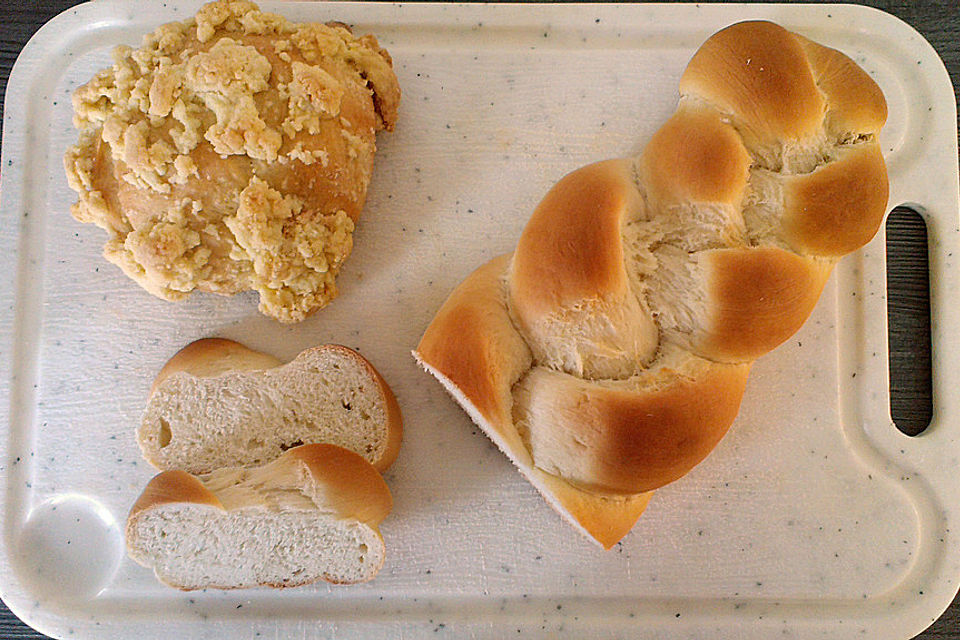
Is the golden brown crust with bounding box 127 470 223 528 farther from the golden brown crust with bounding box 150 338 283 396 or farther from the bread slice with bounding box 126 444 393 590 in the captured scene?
the golden brown crust with bounding box 150 338 283 396

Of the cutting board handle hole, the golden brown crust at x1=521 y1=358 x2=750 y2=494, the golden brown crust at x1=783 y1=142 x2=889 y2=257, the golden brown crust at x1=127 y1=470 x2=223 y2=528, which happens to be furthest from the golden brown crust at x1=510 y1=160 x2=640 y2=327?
the cutting board handle hole

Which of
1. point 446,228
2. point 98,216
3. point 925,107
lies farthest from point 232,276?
point 925,107

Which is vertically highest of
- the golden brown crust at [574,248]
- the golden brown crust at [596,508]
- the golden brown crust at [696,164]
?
the golden brown crust at [696,164]

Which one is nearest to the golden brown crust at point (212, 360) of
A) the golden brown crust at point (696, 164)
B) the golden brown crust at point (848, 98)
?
the golden brown crust at point (696, 164)

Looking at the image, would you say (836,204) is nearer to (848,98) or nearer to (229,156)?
(848,98)

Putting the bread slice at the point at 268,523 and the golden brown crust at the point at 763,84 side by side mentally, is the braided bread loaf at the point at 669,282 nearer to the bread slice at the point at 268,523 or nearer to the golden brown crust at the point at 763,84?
the golden brown crust at the point at 763,84

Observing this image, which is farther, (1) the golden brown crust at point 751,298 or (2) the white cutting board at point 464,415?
(2) the white cutting board at point 464,415

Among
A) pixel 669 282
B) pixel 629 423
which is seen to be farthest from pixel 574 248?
pixel 629 423
